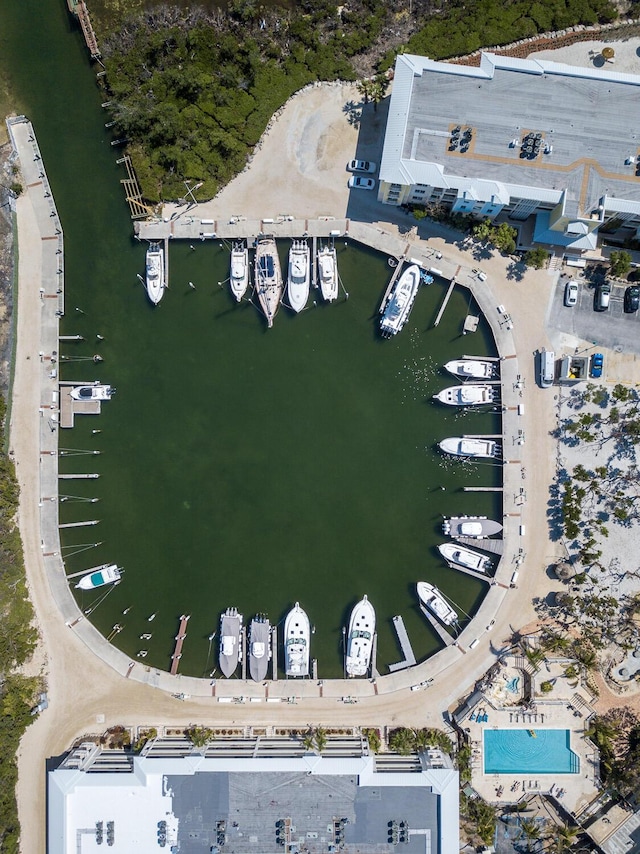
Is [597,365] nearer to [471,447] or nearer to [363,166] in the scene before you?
[471,447]

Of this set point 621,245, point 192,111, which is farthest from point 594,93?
point 192,111

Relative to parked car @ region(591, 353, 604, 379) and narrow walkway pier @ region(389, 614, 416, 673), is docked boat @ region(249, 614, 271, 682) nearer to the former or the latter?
narrow walkway pier @ region(389, 614, 416, 673)

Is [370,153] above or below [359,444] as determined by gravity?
above

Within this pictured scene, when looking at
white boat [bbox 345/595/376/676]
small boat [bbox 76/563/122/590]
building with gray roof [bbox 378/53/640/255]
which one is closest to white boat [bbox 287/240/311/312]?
building with gray roof [bbox 378/53/640/255]

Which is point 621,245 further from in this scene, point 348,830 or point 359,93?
point 348,830

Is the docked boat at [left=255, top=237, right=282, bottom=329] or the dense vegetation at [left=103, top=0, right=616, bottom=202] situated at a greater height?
the dense vegetation at [left=103, top=0, right=616, bottom=202]

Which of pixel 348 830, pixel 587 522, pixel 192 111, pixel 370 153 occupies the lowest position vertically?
pixel 348 830
